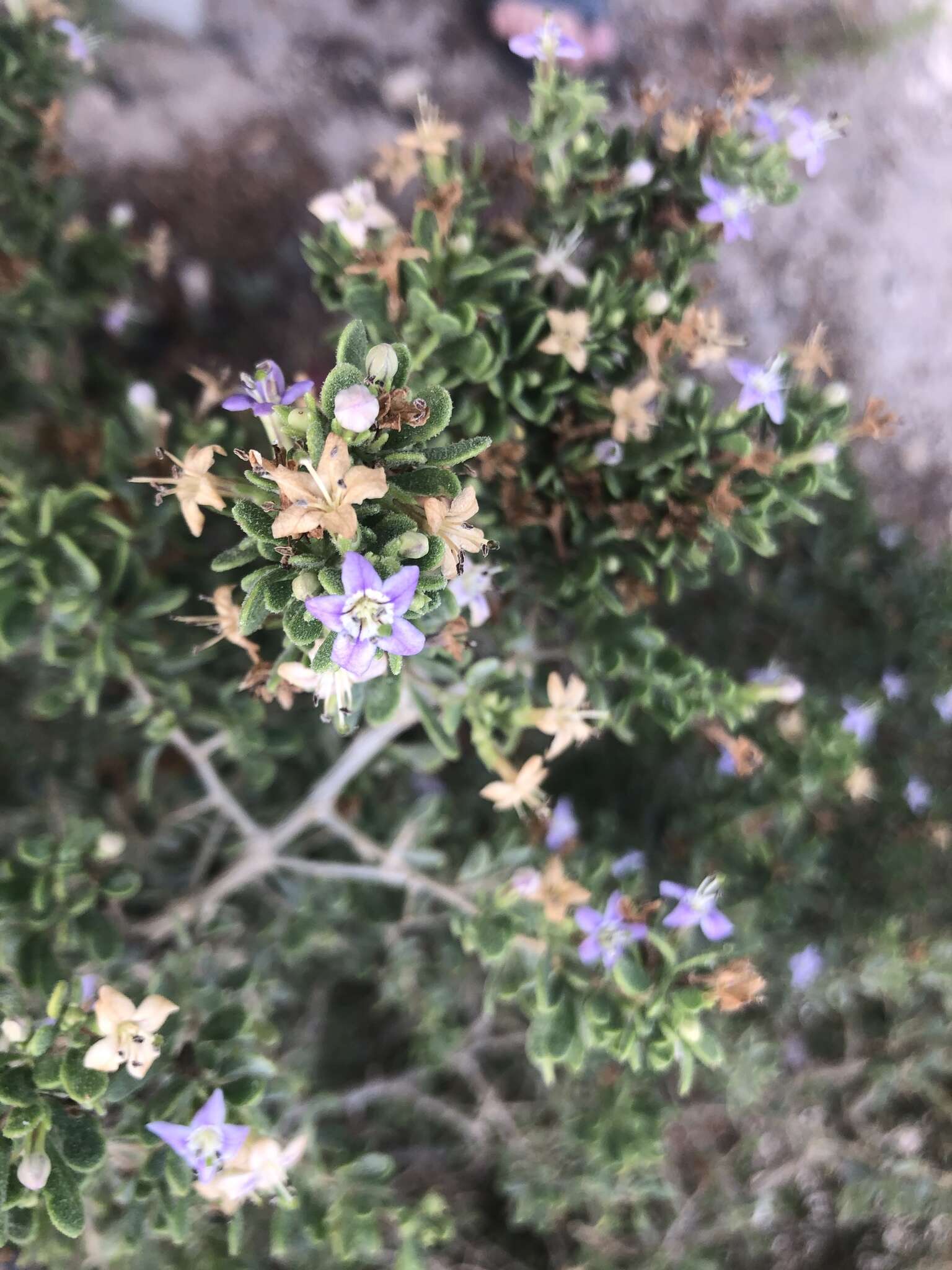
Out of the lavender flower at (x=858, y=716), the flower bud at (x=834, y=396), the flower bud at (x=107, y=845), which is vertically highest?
the flower bud at (x=834, y=396)

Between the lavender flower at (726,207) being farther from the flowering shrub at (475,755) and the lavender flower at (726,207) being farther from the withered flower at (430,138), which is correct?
the withered flower at (430,138)

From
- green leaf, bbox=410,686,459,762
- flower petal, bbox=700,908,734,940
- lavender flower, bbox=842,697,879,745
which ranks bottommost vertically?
flower petal, bbox=700,908,734,940

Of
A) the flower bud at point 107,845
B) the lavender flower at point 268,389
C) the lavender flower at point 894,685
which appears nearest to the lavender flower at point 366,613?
the lavender flower at point 268,389

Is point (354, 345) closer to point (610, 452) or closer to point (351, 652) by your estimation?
point (351, 652)

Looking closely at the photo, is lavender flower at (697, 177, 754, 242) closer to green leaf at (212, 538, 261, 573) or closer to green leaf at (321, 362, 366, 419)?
green leaf at (321, 362, 366, 419)

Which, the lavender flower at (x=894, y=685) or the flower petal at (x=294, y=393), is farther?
the lavender flower at (x=894, y=685)

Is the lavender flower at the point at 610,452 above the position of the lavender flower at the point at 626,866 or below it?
above

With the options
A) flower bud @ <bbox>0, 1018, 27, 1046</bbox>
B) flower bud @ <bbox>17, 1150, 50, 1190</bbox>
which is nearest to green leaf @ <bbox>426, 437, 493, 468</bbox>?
flower bud @ <bbox>0, 1018, 27, 1046</bbox>
